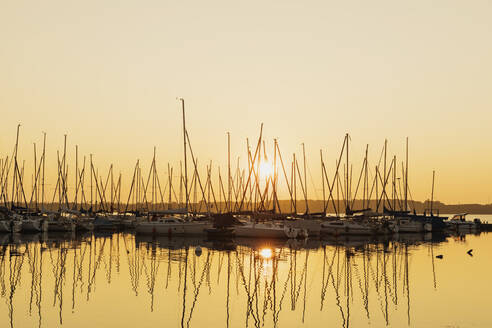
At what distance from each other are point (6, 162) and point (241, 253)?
5340cm

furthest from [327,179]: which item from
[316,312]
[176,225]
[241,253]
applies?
[316,312]

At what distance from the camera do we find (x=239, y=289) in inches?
1080

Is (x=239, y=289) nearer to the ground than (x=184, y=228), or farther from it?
nearer to the ground

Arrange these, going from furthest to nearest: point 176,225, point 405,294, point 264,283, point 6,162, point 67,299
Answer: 1. point 6,162
2. point 176,225
3. point 264,283
4. point 405,294
5. point 67,299

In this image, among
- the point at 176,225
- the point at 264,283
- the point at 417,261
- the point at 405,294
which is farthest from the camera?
the point at 176,225

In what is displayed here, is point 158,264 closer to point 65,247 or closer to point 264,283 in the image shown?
point 264,283

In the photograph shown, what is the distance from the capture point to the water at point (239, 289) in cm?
2075

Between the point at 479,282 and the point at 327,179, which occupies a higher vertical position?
the point at 327,179

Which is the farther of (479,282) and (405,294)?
(479,282)

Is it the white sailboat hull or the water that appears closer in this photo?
the water

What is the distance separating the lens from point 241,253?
4581cm

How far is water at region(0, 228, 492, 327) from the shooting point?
2075cm

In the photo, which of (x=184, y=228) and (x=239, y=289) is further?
(x=184, y=228)

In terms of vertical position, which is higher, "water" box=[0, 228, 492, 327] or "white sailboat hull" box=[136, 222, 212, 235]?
"white sailboat hull" box=[136, 222, 212, 235]
